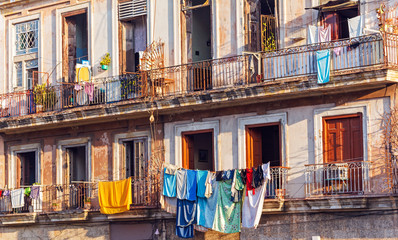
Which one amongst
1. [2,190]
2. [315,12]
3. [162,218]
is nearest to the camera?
[315,12]

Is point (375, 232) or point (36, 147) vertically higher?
point (36, 147)

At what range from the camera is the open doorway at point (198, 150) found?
31.0 m

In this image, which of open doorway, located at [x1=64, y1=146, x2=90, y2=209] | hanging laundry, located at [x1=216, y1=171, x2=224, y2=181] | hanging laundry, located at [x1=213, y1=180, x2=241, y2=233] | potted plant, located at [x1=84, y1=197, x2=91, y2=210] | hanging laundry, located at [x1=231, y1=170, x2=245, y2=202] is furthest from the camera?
open doorway, located at [x1=64, y1=146, x2=90, y2=209]

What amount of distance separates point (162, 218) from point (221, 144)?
2.89 metres

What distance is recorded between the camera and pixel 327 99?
27.8 m

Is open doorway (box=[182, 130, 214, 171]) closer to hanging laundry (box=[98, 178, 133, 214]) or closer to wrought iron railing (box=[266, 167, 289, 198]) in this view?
hanging laundry (box=[98, 178, 133, 214])

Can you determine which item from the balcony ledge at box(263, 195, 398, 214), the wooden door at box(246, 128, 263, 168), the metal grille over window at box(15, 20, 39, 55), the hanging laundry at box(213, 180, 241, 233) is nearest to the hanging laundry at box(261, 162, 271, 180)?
the balcony ledge at box(263, 195, 398, 214)

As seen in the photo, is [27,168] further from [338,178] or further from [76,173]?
[338,178]

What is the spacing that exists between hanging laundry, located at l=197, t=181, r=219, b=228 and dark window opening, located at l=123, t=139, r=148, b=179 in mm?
3494

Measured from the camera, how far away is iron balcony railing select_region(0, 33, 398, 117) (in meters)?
26.7

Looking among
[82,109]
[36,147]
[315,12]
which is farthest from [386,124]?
[36,147]

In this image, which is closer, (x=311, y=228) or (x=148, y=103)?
(x=311, y=228)

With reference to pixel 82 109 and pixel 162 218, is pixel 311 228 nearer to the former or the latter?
pixel 162 218

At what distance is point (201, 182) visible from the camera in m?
29.0
